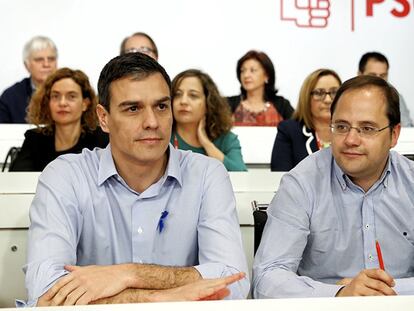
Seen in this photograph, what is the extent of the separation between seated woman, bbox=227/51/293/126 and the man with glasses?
125 cm

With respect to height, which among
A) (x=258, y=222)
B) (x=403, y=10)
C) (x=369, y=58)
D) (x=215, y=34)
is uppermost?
(x=403, y=10)

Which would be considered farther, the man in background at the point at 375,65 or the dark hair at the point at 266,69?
the man in background at the point at 375,65

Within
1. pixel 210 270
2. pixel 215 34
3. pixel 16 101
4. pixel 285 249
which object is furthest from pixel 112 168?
pixel 215 34

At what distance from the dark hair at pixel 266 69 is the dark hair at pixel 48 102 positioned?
5.48ft

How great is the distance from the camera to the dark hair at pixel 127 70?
1689 mm

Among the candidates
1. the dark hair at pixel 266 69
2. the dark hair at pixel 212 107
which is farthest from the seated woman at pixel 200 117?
the dark hair at pixel 266 69

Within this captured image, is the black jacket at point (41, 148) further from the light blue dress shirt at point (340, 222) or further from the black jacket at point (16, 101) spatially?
the light blue dress shirt at point (340, 222)

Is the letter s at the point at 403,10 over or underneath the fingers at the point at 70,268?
over

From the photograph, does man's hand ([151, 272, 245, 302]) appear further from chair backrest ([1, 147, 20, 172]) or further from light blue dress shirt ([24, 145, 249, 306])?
chair backrest ([1, 147, 20, 172])

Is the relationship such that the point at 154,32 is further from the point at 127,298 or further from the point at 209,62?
the point at 127,298

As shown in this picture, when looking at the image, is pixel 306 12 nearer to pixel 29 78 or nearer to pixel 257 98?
pixel 257 98

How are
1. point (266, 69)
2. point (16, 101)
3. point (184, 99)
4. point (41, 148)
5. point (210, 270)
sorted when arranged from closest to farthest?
point (210, 270) < point (41, 148) < point (184, 99) < point (16, 101) < point (266, 69)

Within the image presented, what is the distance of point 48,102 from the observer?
3.18 m

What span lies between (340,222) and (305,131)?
1462mm
